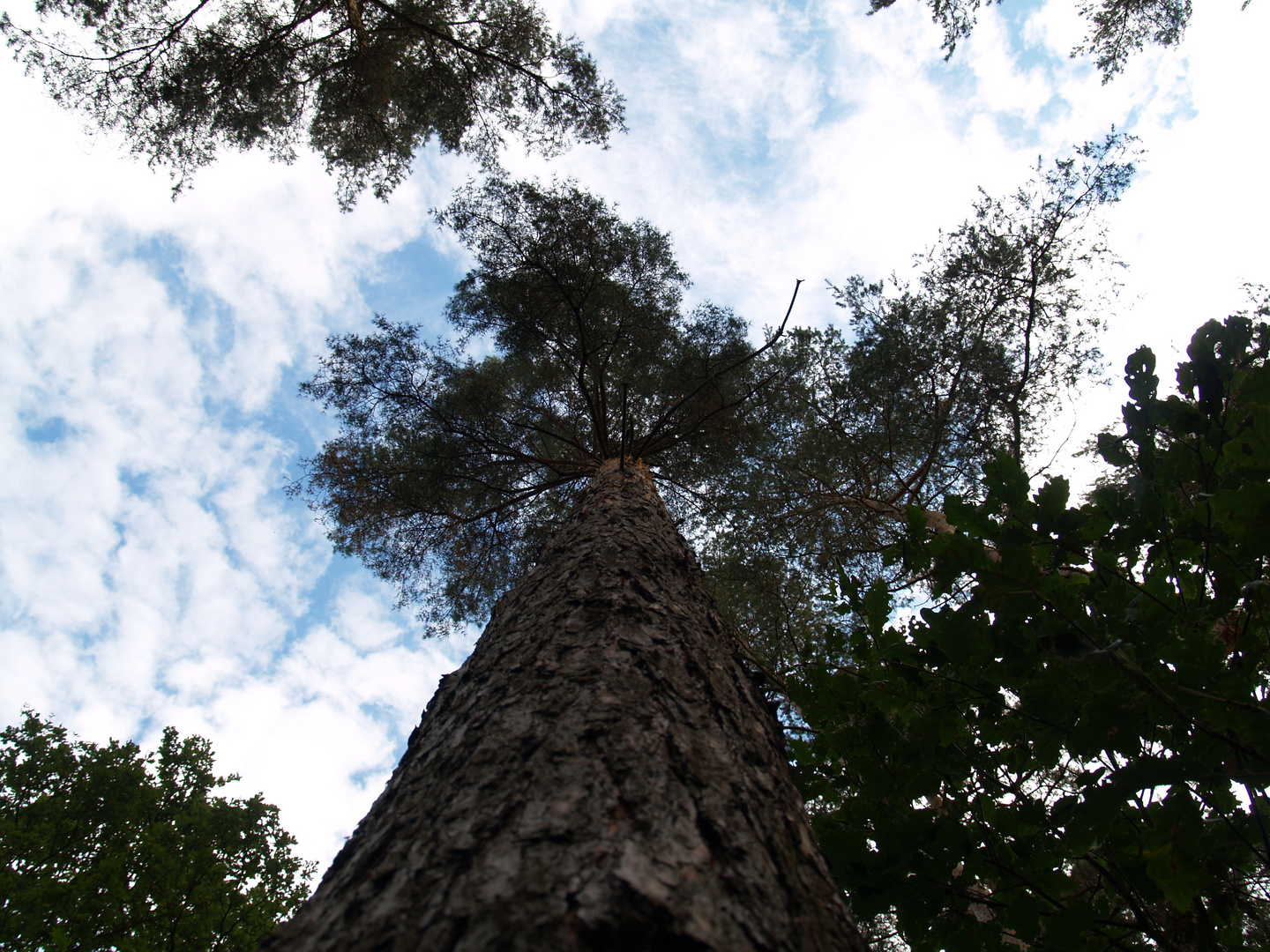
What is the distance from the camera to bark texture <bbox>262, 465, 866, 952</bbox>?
0.80m

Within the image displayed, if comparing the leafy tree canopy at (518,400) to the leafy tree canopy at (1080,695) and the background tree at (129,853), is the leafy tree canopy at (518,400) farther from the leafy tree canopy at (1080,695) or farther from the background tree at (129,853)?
the leafy tree canopy at (1080,695)

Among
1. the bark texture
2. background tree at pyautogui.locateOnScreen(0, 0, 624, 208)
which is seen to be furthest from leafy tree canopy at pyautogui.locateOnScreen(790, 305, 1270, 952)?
background tree at pyautogui.locateOnScreen(0, 0, 624, 208)

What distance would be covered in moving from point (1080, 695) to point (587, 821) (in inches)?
49.7

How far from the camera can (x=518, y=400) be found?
920 cm

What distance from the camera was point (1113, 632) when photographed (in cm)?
141

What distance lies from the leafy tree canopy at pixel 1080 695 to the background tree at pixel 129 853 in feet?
19.8

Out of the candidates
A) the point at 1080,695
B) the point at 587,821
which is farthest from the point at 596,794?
the point at 1080,695

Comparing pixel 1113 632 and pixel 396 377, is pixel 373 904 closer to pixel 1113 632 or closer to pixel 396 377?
pixel 1113 632

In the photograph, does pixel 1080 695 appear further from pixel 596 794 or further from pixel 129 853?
pixel 129 853

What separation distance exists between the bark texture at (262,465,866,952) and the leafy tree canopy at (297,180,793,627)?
555 centimetres

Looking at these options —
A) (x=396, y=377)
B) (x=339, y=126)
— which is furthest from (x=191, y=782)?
(x=339, y=126)

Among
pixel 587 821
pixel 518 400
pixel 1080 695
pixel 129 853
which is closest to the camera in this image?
pixel 587 821

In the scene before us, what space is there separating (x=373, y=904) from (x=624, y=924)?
42 centimetres

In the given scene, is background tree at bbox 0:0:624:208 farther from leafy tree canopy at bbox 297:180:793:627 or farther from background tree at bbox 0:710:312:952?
background tree at bbox 0:710:312:952
